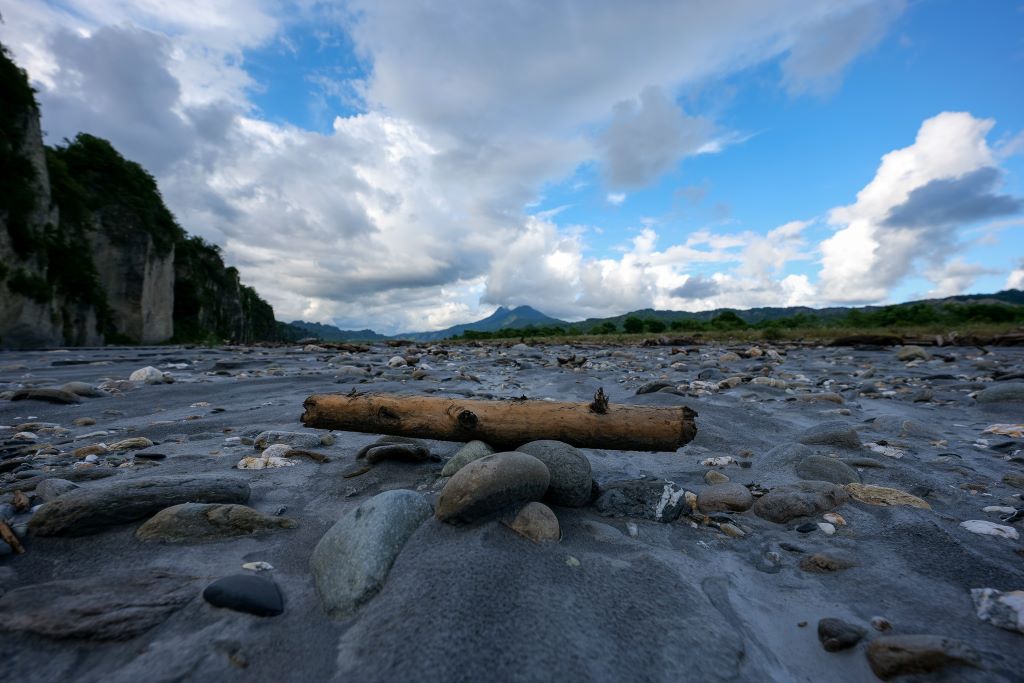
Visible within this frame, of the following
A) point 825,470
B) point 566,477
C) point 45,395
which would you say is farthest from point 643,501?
point 45,395

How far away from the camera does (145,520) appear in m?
1.72

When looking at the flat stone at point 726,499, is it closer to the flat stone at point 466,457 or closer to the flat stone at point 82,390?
the flat stone at point 466,457

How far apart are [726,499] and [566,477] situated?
2.77 feet

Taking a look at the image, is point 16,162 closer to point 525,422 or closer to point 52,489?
point 52,489

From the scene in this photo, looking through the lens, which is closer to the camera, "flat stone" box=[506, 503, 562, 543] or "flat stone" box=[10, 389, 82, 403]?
"flat stone" box=[506, 503, 562, 543]

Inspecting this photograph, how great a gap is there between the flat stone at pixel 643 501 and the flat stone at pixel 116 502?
174cm

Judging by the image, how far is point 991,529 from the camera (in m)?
1.83

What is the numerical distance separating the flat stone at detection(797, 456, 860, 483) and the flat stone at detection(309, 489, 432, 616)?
2.22 m

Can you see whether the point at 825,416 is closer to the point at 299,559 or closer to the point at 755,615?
the point at 755,615

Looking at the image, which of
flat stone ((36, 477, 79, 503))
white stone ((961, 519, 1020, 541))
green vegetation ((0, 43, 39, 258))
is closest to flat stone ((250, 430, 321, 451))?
flat stone ((36, 477, 79, 503))

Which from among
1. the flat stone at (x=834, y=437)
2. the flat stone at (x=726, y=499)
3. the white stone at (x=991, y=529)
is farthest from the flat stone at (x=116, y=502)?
the flat stone at (x=834, y=437)

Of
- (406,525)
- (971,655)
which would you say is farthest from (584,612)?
(971,655)

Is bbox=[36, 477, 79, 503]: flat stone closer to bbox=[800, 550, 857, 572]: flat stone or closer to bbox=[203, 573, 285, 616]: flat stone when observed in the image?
bbox=[203, 573, 285, 616]: flat stone

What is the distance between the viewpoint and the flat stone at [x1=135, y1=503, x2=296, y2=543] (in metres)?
1.63
